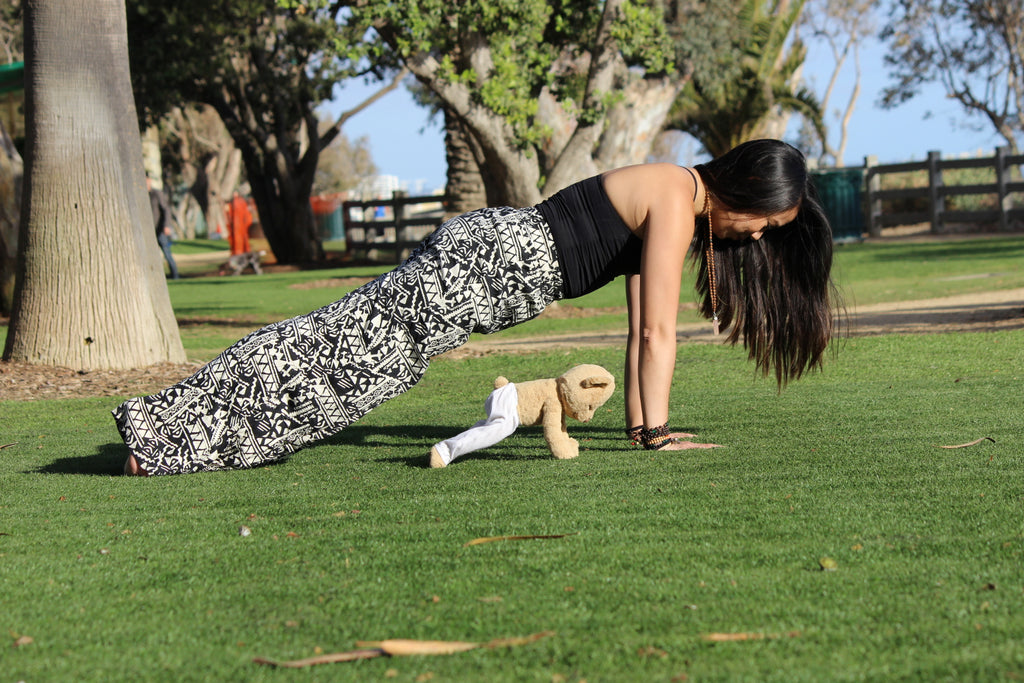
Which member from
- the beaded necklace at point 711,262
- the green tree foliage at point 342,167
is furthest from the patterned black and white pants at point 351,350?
the green tree foliage at point 342,167

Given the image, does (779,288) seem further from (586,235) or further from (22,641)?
(22,641)

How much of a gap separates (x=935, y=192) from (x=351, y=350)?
84.2 feet

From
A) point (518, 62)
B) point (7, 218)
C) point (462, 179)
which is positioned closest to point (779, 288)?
point (518, 62)

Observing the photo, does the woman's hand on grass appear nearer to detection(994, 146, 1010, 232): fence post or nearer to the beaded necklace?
the beaded necklace

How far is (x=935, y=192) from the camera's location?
2706 centimetres

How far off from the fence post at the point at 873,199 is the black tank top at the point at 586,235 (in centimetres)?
2577

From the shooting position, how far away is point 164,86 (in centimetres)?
2212

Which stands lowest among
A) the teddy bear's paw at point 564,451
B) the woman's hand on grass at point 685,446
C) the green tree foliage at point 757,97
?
the woman's hand on grass at point 685,446

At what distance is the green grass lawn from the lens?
2.42m

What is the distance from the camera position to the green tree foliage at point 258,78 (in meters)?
21.3

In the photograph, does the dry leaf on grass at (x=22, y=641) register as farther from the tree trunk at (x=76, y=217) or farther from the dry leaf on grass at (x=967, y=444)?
the tree trunk at (x=76, y=217)

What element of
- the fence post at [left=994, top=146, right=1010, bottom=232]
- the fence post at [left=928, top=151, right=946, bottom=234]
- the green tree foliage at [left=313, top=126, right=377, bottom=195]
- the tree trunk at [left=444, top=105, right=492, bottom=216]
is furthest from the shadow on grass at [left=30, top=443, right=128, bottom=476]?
the green tree foliage at [left=313, top=126, right=377, bottom=195]

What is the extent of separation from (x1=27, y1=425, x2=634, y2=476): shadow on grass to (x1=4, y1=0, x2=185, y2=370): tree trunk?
350 centimetres

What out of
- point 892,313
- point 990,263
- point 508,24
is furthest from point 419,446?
point 990,263
